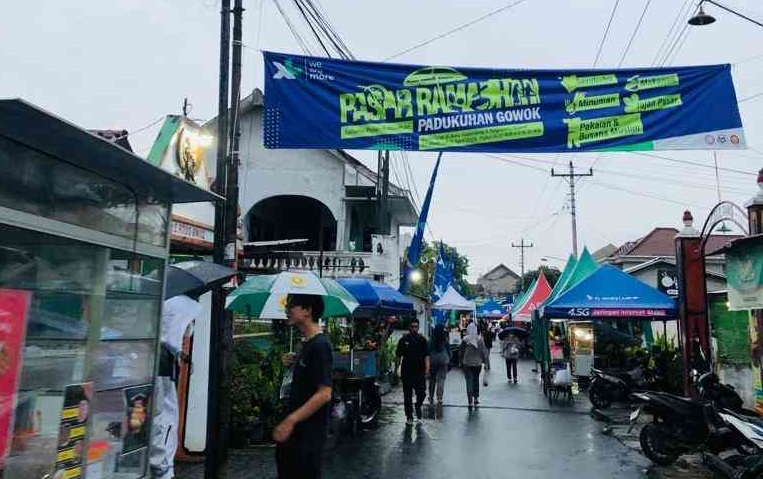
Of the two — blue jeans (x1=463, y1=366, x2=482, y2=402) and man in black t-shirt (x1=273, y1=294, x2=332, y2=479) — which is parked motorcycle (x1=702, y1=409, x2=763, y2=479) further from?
blue jeans (x1=463, y1=366, x2=482, y2=402)

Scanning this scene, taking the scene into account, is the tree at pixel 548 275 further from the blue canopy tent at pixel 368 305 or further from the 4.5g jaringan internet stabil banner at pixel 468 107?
the 4.5g jaringan internet stabil banner at pixel 468 107

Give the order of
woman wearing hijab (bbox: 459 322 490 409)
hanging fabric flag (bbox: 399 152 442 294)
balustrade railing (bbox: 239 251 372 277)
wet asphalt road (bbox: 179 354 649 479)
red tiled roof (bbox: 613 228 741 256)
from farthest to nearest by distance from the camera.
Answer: red tiled roof (bbox: 613 228 741 256) < balustrade railing (bbox: 239 251 372 277) < woman wearing hijab (bbox: 459 322 490 409) < hanging fabric flag (bbox: 399 152 442 294) < wet asphalt road (bbox: 179 354 649 479)

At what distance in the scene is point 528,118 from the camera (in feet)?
20.1

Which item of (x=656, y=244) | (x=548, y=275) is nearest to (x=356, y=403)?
(x=656, y=244)

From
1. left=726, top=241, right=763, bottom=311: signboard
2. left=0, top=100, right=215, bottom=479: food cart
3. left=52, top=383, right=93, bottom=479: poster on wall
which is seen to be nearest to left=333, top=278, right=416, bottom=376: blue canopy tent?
left=726, top=241, right=763, bottom=311: signboard

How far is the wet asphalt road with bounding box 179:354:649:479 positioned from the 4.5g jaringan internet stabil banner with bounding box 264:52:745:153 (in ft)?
13.4

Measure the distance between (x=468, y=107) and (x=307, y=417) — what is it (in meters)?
3.61

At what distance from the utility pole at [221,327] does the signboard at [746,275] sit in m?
6.53

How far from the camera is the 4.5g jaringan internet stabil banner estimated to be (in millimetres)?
6066

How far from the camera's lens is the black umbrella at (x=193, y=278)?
5.86 m

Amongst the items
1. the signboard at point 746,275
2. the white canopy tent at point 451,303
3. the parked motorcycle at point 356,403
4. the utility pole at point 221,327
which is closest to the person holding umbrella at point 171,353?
the utility pole at point 221,327

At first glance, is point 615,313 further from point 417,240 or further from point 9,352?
point 9,352

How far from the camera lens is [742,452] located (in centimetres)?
683

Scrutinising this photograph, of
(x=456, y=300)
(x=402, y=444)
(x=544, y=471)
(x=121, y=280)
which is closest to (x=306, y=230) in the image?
(x=456, y=300)
